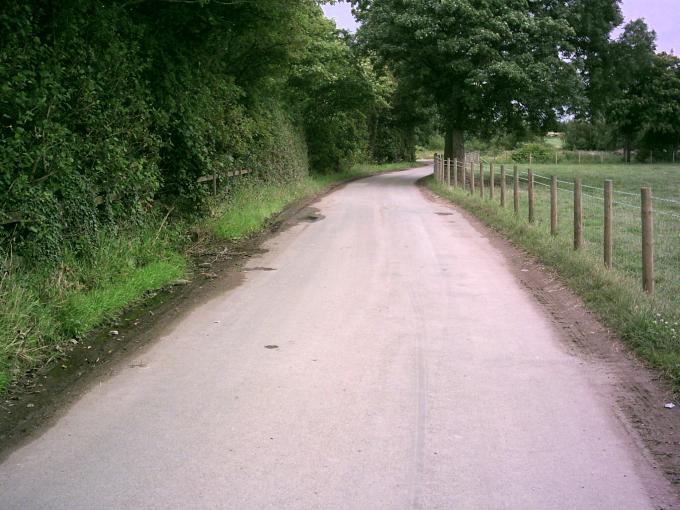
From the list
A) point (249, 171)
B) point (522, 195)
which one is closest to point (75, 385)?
point (249, 171)

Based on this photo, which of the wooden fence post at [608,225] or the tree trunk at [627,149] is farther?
the tree trunk at [627,149]

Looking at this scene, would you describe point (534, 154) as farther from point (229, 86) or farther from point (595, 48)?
point (229, 86)

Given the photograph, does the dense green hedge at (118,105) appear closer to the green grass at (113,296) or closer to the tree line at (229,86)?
the tree line at (229,86)

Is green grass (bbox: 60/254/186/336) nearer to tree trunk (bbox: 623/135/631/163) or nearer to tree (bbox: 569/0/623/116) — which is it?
tree (bbox: 569/0/623/116)

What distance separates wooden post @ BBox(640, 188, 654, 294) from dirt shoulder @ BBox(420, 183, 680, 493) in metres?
0.74

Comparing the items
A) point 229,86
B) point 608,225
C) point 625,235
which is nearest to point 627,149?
point 625,235

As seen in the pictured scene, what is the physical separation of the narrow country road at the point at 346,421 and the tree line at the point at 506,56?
21156mm

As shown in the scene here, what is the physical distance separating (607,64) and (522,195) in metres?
14.8

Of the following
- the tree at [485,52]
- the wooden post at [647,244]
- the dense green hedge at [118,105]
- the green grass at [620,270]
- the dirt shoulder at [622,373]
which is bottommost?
the dirt shoulder at [622,373]

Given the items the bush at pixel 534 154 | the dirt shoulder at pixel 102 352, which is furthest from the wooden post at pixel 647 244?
the bush at pixel 534 154

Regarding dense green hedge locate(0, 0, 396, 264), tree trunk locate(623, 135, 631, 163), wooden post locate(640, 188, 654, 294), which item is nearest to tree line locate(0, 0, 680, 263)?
dense green hedge locate(0, 0, 396, 264)

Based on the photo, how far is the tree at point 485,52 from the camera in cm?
2772

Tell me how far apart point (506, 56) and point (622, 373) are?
80.8ft

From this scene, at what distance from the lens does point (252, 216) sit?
16406 millimetres
